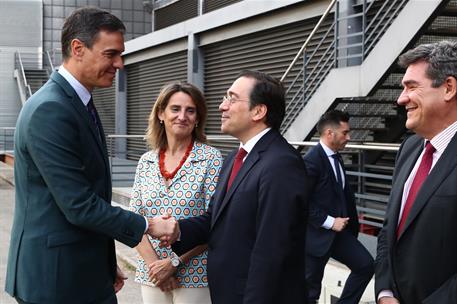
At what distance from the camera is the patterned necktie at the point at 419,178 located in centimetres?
300

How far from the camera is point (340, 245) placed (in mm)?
6227

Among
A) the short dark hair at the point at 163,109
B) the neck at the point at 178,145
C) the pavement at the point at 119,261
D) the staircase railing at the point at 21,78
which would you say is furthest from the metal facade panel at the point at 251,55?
the staircase railing at the point at 21,78

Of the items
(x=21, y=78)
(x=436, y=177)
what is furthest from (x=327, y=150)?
(x=21, y=78)

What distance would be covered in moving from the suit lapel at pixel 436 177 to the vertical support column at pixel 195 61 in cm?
1368

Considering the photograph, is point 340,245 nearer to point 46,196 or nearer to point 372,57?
point 372,57

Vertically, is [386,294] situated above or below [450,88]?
below

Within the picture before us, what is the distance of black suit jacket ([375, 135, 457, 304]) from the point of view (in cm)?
272

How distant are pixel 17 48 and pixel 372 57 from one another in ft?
77.3

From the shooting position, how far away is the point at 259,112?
3.37m

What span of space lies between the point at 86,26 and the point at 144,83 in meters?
17.7

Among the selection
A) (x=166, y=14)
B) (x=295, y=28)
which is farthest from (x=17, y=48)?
(x=295, y=28)

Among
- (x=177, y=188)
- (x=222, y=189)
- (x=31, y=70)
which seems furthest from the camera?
(x=31, y=70)

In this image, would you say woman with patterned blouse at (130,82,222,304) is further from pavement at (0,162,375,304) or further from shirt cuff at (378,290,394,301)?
pavement at (0,162,375,304)

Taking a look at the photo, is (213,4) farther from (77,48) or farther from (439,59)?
(439,59)
